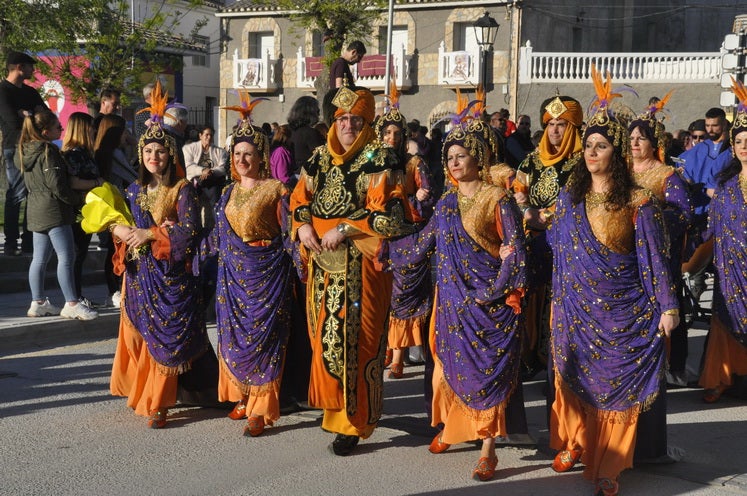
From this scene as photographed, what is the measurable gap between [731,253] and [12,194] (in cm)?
730

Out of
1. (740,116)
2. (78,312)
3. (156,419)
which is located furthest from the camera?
(78,312)

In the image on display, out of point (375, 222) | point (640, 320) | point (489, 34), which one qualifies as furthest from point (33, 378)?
point (489, 34)

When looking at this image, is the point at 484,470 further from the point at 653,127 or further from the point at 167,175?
the point at 653,127

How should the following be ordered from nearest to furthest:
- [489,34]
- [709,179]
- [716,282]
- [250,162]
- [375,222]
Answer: [375,222], [250,162], [716,282], [709,179], [489,34]

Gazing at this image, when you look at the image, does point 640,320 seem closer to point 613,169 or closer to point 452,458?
point 613,169

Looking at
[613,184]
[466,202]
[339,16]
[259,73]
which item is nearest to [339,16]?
[339,16]

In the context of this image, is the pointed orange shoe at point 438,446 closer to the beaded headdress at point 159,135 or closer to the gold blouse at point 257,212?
the gold blouse at point 257,212

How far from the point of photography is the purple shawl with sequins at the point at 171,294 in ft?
21.0

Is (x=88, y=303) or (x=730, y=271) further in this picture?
(x=88, y=303)

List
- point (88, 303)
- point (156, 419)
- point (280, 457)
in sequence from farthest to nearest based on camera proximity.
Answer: point (88, 303), point (156, 419), point (280, 457)

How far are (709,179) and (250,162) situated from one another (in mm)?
5690

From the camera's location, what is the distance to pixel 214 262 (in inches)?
261

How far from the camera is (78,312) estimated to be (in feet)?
30.5

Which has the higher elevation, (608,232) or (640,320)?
(608,232)
